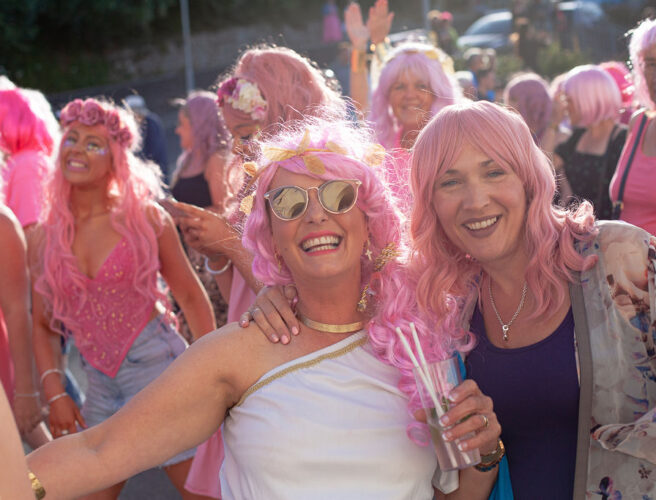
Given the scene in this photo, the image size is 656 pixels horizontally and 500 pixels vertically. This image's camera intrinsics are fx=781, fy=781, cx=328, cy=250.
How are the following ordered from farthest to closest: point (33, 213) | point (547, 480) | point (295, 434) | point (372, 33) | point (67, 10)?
point (67, 10)
point (372, 33)
point (33, 213)
point (547, 480)
point (295, 434)

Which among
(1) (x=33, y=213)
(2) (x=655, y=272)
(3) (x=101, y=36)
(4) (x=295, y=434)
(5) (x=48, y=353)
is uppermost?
(2) (x=655, y=272)

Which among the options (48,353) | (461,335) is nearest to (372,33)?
(48,353)

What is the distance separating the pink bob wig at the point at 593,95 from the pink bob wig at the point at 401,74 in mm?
1370

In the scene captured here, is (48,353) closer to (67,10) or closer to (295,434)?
(295,434)

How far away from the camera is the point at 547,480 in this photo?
7.38 ft

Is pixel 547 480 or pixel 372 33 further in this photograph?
pixel 372 33

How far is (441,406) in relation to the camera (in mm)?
1868

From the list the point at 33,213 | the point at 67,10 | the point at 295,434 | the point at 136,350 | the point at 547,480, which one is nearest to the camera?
the point at 295,434

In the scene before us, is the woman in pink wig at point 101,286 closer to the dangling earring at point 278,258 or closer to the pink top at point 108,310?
the pink top at point 108,310

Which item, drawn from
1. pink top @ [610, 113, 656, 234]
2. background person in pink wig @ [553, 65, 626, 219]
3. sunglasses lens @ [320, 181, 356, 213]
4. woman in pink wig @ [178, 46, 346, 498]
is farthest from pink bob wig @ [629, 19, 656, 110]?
sunglasses lens @ [320, 181, 356, 213]

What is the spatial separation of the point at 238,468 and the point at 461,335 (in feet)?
2.56

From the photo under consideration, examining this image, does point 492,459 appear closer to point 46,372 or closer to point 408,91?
point 46,372

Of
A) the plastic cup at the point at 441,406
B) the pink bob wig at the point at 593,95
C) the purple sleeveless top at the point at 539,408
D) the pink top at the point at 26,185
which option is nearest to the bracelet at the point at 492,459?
the purple sleeveless top at the point at 539,408

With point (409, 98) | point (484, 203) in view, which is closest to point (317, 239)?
point (484, 203)
